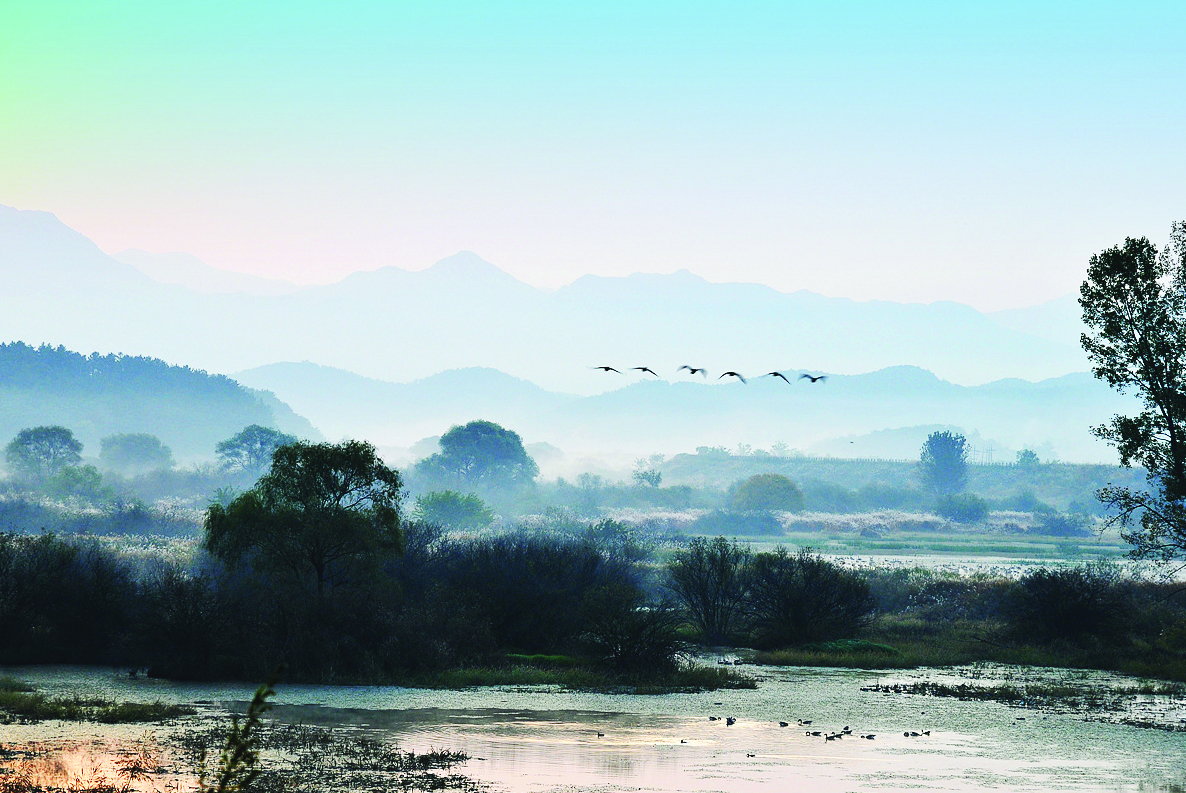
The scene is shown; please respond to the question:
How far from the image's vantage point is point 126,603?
136 ft

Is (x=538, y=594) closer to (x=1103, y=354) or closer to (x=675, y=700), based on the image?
(x=675, y=700)

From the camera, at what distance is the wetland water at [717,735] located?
2280 cm

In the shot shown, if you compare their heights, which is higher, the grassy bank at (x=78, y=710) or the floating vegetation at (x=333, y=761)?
the grassy bank at (x=78, y=710)

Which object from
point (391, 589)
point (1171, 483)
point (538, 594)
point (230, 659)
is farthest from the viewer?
point (538, 594)

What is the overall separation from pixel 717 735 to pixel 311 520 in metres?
18.7

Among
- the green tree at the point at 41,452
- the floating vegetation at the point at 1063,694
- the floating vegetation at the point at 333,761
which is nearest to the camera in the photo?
the floating vegetation at the point at 333,761

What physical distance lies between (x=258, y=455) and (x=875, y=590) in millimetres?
123019

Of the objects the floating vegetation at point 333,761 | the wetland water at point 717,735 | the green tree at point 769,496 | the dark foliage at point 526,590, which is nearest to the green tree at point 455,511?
the green tree at point 769,496

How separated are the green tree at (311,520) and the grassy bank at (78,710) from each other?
36.1 feet

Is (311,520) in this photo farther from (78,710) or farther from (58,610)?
(78,710)

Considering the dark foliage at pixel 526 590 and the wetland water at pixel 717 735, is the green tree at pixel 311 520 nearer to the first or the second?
the dark foliage at pixel 526 590

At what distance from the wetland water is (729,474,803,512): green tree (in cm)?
13609

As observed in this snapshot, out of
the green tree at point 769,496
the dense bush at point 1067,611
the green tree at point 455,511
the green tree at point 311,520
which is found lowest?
the dense bush at point 1067,611

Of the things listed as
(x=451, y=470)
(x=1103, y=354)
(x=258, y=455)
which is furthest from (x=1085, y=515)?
(x=1103, y=354)
